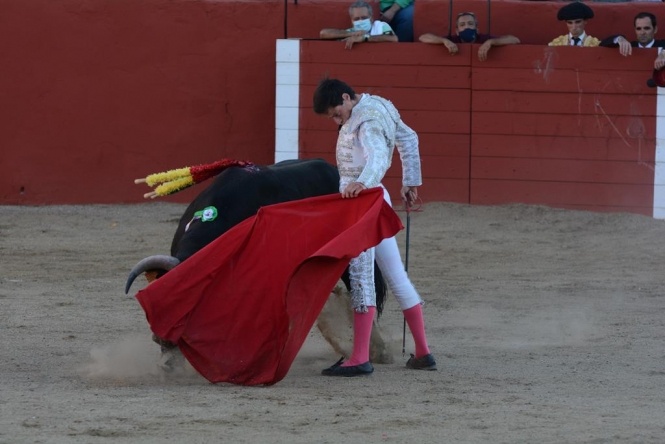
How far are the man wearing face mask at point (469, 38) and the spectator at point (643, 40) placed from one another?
0.69m

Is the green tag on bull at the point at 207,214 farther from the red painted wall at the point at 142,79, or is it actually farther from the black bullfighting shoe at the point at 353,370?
the red painted wall at the point at 142,79

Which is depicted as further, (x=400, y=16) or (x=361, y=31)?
(x=400, y=16)

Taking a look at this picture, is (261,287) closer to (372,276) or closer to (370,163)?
(372,276)

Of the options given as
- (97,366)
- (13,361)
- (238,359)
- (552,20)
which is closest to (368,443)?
(238,359)

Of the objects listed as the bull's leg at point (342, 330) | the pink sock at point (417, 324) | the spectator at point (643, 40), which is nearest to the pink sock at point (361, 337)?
the pink sock at point (417, 324)

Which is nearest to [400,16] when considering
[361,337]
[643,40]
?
[643,40]

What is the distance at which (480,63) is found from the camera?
9.07 metres

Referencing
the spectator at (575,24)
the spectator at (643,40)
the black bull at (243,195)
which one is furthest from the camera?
the spectator at (575,24)

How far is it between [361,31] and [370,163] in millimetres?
4727

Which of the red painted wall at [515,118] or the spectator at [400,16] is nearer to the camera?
the red painted wall at [515,118]

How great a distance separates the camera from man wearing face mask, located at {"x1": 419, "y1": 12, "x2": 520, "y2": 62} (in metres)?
8.97

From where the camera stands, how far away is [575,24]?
8.98 metres

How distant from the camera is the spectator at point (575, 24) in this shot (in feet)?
29.4

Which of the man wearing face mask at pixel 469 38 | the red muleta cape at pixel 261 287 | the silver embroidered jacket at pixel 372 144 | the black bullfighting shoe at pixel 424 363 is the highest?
the man wearing face mask at pixel 469 38
